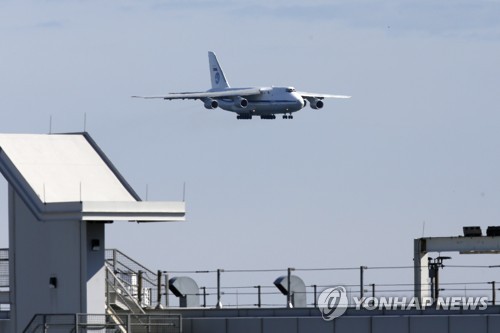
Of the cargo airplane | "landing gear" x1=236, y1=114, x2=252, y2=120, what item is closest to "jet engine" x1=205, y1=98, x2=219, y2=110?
the cargo airplane

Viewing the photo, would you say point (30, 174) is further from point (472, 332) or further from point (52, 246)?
point (472, 332)

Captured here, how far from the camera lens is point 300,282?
31.7m

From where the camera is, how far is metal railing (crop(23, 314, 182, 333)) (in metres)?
28.5

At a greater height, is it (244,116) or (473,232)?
(244,116)

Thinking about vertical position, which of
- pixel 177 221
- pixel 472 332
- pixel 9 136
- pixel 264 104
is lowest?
pixel 472 332

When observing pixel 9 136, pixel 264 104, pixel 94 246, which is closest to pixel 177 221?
pixel 94 246

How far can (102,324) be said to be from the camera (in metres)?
28.5

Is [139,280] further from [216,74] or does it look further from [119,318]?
[216,74]

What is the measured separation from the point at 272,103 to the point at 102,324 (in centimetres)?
8980

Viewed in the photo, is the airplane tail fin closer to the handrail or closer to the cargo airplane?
the cargo airplane

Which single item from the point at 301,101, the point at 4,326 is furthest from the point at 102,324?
the point at 301,101

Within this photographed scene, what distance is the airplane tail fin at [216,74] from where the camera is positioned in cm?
15018

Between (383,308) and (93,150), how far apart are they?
7447mm

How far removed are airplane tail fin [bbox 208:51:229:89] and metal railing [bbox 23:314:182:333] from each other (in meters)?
120
